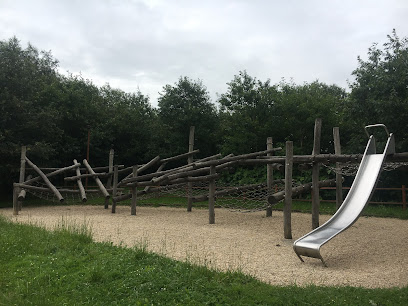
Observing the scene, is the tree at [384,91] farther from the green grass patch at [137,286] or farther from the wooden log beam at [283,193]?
the green grass patch at [137,286]

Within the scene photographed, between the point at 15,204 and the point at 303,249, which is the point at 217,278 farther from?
the point at 15,204

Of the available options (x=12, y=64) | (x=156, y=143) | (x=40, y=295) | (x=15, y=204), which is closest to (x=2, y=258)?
(x=40, y=295)

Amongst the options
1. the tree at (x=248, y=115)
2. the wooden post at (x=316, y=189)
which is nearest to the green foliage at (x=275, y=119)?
the tree at (x=248, y=115)

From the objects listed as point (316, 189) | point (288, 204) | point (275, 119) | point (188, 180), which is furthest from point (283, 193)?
point (275, 119)

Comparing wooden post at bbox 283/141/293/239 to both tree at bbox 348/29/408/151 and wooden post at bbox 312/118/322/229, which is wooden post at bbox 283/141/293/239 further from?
tree at bbox 348/29/408/151

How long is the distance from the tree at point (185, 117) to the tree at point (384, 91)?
7811mm

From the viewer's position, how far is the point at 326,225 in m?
6.36

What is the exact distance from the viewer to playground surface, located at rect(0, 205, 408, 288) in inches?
201

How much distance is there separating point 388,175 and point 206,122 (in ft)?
30.7

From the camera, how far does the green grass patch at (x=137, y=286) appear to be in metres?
3.90

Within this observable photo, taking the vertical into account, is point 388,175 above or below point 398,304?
above

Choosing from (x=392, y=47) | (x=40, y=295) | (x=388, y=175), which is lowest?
(x=40, y=295)

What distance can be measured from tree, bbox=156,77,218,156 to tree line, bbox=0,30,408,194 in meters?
0.05

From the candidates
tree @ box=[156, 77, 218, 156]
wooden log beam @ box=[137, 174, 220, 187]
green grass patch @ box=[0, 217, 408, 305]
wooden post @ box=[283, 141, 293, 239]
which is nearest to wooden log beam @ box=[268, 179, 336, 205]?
wooden post @ box=[283, 141, 293, 239]
